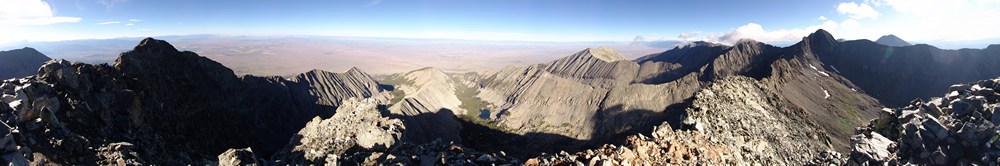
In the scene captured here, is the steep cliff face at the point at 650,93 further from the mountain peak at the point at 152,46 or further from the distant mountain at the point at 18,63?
the distant mountain at the point at 18,63

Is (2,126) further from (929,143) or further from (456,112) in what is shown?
(456,112)

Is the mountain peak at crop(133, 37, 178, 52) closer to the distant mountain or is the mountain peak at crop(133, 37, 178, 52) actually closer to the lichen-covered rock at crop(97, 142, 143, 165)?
the lichen-covered rock at crop(97, 142, 143, 165)

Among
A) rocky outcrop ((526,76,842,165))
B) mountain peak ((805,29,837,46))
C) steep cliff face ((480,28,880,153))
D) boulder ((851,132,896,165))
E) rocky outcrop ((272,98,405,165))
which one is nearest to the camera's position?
boulder ((851,132,896,165))

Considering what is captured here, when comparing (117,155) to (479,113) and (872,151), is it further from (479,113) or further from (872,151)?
(479,113)

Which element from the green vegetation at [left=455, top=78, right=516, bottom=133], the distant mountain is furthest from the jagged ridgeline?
the distant mountain

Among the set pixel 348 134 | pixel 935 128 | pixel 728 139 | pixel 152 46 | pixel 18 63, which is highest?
pixel 152 46

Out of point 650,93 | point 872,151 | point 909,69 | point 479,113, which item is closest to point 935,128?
point 872,151
